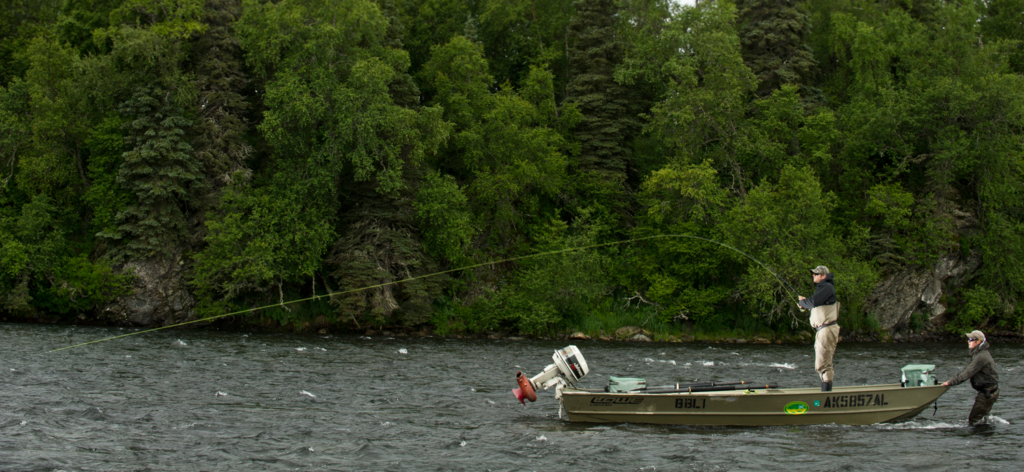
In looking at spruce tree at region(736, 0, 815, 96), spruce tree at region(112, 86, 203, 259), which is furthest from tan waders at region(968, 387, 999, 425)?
spruce tree at region(112, 86, 203, 259)

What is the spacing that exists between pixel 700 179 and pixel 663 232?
12.7 ft

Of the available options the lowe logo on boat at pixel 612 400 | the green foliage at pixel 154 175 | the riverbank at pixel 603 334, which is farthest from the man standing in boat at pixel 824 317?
the green foliage at pixel 154 175

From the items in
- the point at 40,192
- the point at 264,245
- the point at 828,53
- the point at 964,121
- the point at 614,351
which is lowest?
the point at 614,351

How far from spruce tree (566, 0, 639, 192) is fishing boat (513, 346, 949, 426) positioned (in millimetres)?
28608

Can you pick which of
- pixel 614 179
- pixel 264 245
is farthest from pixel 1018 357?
A: pixel 264 245

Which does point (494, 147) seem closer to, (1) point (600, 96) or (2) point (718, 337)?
(1) point (600, 96)

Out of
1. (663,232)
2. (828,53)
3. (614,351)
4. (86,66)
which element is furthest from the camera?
(828,53)

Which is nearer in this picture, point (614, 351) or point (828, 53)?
point (614, 351)

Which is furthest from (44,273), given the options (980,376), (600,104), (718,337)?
(980,376)

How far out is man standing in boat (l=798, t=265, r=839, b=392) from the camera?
1409 cm

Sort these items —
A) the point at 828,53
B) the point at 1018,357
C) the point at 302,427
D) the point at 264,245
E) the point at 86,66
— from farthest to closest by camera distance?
1. the point at 828,53
2. the point at 86,66
3. the point at 264,245
4. the point at 1018,357
5. the point at 302,427

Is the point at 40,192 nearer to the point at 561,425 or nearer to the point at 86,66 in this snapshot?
the point at 86,66

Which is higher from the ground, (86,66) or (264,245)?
(86,66)

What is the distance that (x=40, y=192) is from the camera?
38.8 meters
